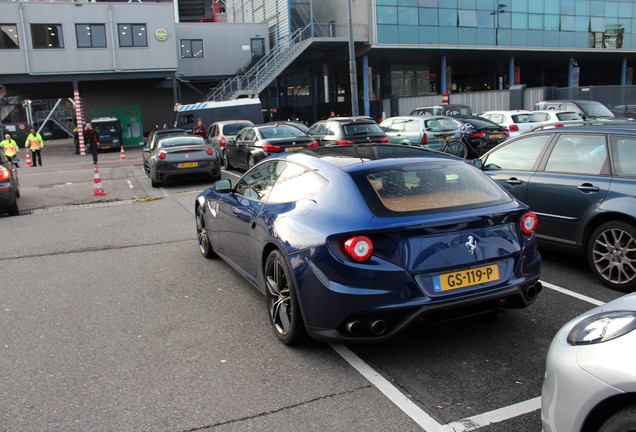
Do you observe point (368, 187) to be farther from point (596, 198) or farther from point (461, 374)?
point (596, 198)

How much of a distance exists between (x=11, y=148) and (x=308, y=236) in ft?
74.7

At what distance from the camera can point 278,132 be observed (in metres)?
16.0

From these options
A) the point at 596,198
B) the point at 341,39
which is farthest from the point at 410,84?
the point at 596,198

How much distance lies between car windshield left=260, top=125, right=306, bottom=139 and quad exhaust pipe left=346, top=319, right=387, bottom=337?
12.5 m

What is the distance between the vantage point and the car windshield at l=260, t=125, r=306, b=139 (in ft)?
51.6

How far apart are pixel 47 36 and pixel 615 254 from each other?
1403 inches

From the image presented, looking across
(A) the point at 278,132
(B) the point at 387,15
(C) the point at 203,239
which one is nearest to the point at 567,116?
(A) the point at 278,132

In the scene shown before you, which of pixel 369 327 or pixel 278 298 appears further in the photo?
pixel 278 298

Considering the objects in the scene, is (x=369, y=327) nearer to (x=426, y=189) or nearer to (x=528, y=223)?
(x=426, y=189)

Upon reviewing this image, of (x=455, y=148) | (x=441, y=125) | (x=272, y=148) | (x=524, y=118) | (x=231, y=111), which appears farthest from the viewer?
(x=231, y=111)

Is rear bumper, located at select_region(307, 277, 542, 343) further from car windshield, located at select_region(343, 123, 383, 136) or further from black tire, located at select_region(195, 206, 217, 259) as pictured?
car windshield, located at select_region(343, 123, 383, 136)

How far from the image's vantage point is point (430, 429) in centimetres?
294

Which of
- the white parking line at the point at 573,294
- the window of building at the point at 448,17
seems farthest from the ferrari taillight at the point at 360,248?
the window of building at the point at 448,17

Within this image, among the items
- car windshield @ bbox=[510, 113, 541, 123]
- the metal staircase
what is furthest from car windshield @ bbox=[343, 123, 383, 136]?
the metal staircase
